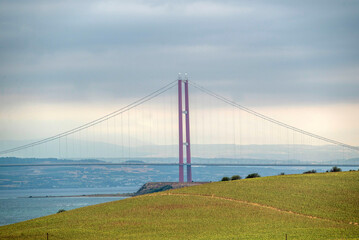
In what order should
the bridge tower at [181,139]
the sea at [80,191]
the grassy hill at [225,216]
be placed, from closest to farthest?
the grassy hill at [225,216] < the bridge tower at [181,139] < the sea at [80,191]

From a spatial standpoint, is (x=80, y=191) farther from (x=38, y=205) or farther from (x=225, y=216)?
(x=225, y=216)

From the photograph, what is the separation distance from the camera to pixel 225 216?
46.8 metres

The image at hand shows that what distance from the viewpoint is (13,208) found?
412 feet

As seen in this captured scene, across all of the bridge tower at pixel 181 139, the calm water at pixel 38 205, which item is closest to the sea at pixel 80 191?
the calm water at pixel 38 205

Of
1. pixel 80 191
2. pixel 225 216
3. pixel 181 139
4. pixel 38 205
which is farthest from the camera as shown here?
pixel 80 191

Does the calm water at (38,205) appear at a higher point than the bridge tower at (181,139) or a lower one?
lower

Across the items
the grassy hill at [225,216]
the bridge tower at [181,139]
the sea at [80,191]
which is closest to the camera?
the grassy hill at [225,216]

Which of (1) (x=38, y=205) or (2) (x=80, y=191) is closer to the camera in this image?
(1) (x=38, y=205)

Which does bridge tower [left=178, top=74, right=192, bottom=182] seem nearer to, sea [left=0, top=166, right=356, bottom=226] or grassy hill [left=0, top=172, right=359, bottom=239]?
sea [left=0, top=166, right=356, bottom=226]

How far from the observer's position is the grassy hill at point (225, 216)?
41188mm

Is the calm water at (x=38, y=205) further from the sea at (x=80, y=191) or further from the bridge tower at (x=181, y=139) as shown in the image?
the bridge tower at (x=181, y=139)

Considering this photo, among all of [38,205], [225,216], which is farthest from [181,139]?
[225,216]

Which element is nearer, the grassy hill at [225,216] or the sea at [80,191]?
the grassy hill at [225,216]

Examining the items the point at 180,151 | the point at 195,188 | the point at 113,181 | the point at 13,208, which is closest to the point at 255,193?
the point at 195,188
